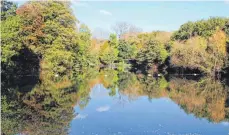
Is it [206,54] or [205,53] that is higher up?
[205,53]

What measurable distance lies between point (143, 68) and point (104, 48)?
1418 cm

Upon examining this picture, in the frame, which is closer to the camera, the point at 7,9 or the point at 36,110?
the point at 36,110

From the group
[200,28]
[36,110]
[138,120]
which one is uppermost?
[200,28]

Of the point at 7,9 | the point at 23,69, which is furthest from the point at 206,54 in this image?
the point at 7,9

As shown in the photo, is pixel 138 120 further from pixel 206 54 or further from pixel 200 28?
pixel 200 28

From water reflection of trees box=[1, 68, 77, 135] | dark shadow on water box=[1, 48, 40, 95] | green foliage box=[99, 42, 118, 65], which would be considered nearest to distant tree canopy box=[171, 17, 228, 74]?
green foliage box=[99, 42, 118, 65]

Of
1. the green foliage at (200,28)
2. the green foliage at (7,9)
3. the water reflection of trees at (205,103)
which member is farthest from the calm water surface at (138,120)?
the green foliage at (200,28)

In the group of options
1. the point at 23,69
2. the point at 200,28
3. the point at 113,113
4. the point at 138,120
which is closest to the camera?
the point at 138,120

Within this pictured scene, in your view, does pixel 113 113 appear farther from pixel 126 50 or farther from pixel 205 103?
pixel 126 50

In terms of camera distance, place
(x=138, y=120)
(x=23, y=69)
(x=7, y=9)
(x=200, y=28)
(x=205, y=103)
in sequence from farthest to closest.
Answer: (x=200, y=28) < (x=23, y=69) < (x=7, y=9) < (x=205, y=103) < (x=138, y=120)

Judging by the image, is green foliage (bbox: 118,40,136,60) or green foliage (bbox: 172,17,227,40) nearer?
green foliage (bbox: 172,17,227,40)

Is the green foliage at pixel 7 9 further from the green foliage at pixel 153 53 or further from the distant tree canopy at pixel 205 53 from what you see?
the green foliage at pixel 153 53

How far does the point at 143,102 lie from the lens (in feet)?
79.9

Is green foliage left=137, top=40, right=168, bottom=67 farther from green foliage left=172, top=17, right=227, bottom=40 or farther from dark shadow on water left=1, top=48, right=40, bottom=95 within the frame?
dark shadow on water left=1, top=48, right=40, bottom=95
